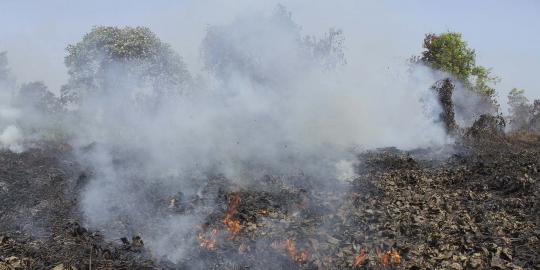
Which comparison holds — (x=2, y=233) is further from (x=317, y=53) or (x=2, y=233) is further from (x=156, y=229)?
(x=317, y=53)

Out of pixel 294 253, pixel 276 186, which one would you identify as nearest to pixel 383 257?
pixel 294 253

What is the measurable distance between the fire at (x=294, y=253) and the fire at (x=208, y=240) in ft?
4.74

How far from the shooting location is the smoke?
1069 cm

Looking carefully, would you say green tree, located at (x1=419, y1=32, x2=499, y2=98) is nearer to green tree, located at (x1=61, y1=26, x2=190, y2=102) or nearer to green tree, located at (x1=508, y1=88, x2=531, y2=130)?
green tree, located at (x1=508, y1=88, x2=531, y2=130)

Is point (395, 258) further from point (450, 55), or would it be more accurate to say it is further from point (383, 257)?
point (450, 55)

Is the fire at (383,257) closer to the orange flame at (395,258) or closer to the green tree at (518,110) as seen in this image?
the orange flame at (395,258)

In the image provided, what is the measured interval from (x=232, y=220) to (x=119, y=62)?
24.1 metres

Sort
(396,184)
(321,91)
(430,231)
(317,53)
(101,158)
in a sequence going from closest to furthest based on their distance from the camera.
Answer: (430,231) → (396,184) → (101,158) → (321,91) → (317,53)

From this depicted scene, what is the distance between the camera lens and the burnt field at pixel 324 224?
24.7 ft

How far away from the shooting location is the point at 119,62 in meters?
29.9

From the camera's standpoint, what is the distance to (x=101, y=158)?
15.0 meters

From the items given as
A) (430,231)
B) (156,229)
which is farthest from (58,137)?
(430,231)

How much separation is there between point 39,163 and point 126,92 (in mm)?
13990

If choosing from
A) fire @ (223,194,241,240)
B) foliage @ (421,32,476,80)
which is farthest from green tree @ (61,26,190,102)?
fire @ (223,194,241,240)
